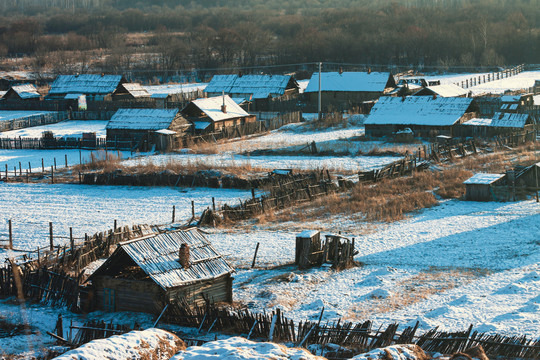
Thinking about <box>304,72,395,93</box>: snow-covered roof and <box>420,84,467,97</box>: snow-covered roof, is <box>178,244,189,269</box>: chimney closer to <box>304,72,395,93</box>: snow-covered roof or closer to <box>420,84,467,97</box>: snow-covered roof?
<box>420,84,467,97</box>: snow-covered roof

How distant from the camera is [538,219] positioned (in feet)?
80.9

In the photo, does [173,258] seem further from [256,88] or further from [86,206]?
[256,88]

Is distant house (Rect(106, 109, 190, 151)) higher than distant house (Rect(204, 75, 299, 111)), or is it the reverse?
distant house (Rect(204, 75, 299, 111))

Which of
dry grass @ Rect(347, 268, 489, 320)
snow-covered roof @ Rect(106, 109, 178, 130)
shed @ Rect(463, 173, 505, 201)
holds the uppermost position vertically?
snow-covered roof @ Rect(106, 109, 178, 130)

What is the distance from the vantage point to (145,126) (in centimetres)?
4378

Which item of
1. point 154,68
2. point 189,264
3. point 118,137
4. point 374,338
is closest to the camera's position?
point 374,338

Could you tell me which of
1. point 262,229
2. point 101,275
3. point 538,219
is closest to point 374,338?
point 101,275

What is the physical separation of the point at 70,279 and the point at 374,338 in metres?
7.97

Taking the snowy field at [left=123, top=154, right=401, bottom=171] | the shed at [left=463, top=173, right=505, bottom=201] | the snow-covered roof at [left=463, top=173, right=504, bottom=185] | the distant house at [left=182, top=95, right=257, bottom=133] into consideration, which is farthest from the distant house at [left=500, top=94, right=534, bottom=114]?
the shed at [left=463, top=173, right=505, bottom=201]

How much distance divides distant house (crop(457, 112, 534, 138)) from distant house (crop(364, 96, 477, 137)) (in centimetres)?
78

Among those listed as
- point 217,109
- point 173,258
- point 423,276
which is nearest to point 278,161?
point 217,109

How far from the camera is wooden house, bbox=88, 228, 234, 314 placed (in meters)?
17.0

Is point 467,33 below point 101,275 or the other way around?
the other way around

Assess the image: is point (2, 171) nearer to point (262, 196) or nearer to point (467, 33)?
point (262, 196)
